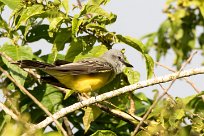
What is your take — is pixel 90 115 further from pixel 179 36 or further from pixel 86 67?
pixel 179 36

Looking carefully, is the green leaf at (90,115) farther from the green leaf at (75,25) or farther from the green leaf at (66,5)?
the green leaf at (66,5)

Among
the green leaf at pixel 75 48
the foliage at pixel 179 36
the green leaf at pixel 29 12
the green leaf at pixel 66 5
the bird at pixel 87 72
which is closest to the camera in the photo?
the green leaf at pixel 29 12

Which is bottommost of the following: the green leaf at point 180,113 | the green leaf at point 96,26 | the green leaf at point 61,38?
the green leaf at point 180,113

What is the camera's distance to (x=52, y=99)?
16.0 feet

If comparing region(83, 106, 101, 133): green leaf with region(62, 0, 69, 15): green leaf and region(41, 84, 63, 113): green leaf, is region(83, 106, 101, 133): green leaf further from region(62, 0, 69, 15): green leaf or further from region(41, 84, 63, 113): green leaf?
region(62, 0, 69, 15): green leaf

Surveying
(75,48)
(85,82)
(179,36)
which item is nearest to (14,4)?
(75,48)

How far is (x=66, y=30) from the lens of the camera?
451 cm

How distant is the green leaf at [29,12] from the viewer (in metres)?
4.20

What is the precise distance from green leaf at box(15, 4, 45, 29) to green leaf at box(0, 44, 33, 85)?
510mm

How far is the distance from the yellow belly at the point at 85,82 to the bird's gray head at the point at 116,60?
109 mm

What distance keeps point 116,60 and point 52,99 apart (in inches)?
30.5

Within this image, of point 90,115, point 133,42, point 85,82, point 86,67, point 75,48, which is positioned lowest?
point 90,115

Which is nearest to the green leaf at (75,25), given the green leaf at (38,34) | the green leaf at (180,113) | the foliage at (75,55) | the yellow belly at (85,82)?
the foliage at (75,55)

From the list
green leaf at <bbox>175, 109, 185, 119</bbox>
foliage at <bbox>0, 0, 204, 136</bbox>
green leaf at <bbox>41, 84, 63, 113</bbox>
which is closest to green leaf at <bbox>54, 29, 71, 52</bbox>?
foliage at <bbox>0, 0, 204, 136</bbox>
